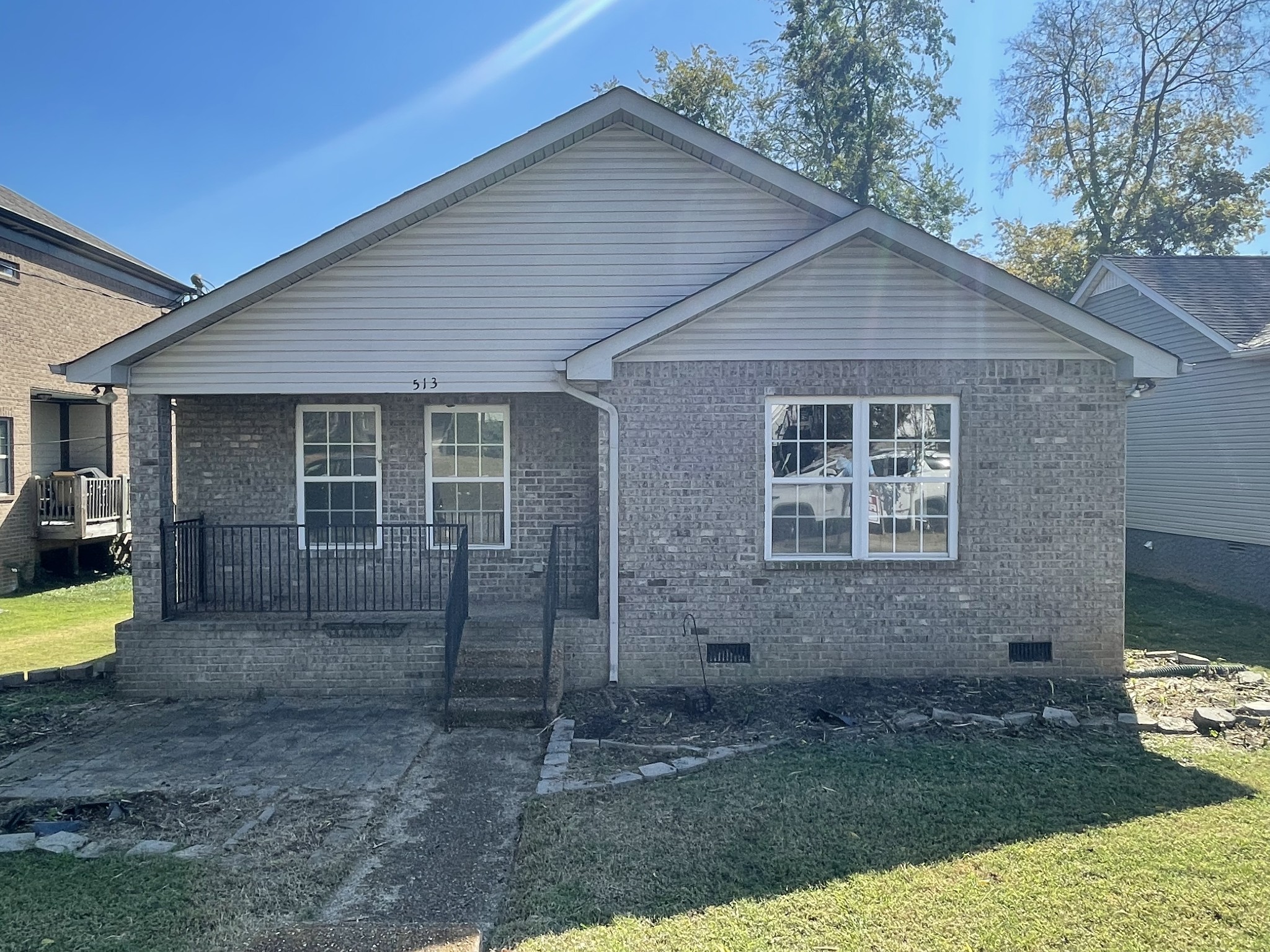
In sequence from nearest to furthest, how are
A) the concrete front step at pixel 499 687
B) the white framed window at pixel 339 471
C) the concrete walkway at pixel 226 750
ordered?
1. the concrete walkway at pixel 226 750
2. the concrete front step at pixel 499 687
3. the white framed window at pixel 339 471

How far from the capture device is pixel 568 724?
6.93 meters

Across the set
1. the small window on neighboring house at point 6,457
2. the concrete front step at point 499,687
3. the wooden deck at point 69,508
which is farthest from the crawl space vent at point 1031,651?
the small window on neighboring house at point 6,457

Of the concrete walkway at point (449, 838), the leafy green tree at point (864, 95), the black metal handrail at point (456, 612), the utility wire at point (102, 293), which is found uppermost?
the leafy green tree at point (864, 95)

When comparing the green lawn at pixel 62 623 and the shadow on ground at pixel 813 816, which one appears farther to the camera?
the green lawn at pixel 62 623

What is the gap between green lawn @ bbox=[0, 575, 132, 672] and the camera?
986 centimetres

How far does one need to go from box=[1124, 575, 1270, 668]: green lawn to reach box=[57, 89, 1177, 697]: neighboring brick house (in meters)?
2.34

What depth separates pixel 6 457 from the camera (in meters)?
14.8

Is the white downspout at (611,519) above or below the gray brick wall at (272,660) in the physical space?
above

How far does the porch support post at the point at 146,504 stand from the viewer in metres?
8.12

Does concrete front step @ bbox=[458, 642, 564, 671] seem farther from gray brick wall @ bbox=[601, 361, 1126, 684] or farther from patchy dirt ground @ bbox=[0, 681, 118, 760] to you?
patchy dirt ground @ bbox=[0, 681, 118, 760]

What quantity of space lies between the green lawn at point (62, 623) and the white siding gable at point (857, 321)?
8437mm

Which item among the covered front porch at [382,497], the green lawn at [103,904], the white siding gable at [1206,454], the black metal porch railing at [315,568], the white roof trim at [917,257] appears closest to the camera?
the green lawn at [103,904]

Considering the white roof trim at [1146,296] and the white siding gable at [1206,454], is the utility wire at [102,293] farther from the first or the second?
the white siding gable at [1206,454]

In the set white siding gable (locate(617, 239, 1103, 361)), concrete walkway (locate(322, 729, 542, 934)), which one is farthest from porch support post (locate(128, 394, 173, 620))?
white siding gable (locate(617, 239, 1103, 361))
